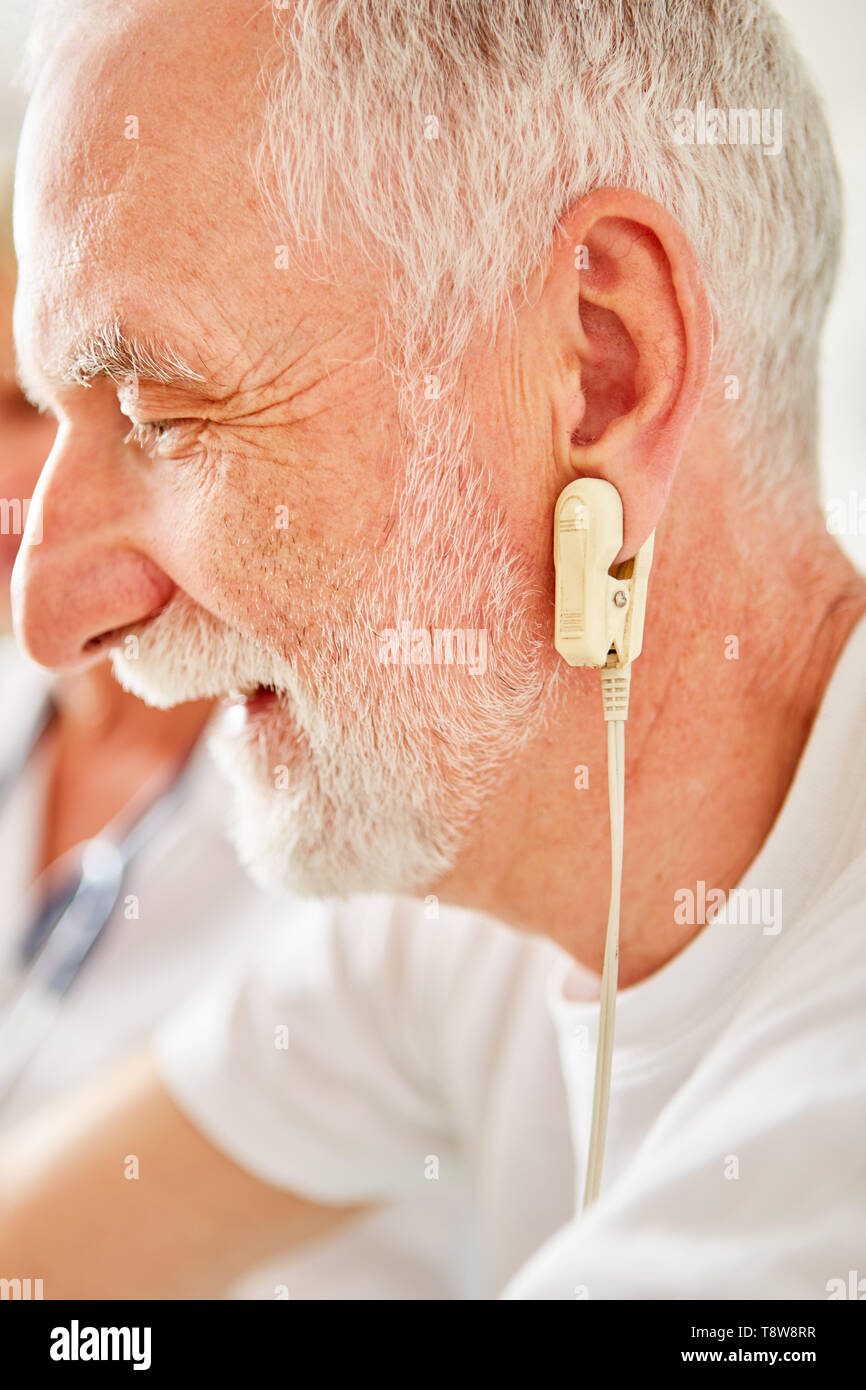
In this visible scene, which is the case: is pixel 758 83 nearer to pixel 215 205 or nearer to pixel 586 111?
pixel 586 111

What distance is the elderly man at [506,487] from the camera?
0.54 meters

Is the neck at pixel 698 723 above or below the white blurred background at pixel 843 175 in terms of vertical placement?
below

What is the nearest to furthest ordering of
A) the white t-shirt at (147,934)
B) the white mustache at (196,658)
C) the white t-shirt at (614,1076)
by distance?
the white t-shirt at (614,1076), the white mustache at (196,658), the white t-shirt at (147,934)

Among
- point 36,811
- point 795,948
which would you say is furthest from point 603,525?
point 36,811

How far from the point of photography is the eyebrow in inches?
22.0

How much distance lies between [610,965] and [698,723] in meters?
0.14

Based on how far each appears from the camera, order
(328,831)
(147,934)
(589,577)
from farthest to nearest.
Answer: (147,934)
(328,831)
(589,577)

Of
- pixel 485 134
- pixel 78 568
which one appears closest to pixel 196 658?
pixel 78 568

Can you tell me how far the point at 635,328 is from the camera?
56cm

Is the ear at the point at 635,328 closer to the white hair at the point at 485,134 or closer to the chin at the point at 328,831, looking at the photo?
the white hair at the point at 485,134

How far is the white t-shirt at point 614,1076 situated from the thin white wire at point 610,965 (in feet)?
0.07

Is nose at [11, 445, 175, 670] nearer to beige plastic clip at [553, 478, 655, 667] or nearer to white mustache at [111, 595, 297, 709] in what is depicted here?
white mustache at [111, 595, 297, 709]

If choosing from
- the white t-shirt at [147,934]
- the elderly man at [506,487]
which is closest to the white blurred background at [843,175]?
the elderly man at [506,487]

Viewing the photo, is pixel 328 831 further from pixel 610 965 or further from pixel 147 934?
pixel 147 934
